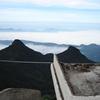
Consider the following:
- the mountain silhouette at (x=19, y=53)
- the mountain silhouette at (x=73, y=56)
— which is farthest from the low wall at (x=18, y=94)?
the mountain silhouette at (x=19, y=53)

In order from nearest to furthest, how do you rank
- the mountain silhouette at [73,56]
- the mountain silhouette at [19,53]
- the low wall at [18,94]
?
the low wall at [18,94]
the mountain silhouette at [73,56]
the mountain silhouette at [19,53]

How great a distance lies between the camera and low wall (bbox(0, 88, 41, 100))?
827 centimetres

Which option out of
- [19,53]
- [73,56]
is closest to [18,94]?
[73,56]

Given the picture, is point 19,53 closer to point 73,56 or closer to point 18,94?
point 73,56

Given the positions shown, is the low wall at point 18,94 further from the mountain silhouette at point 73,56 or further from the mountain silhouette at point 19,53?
the mountain silhouette at point 19,53

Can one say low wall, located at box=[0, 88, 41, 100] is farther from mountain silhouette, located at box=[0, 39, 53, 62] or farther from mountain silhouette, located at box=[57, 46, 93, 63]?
mountain silhouette, located at box=[0, 39, 53, 62]

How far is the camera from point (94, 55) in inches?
648

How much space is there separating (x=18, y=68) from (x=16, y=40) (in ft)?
4.35

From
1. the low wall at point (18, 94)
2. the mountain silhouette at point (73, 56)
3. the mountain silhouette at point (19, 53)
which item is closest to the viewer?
the low wall at point (18, 94)

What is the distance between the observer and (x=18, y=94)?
8.59 meters

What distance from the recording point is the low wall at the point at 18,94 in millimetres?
8266

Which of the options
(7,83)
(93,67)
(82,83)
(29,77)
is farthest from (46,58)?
(82,83)

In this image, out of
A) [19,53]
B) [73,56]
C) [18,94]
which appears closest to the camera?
[18,94]

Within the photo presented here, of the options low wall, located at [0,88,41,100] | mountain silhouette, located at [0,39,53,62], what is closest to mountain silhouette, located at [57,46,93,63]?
mountain silhouette, located at [0,39,53,62]
